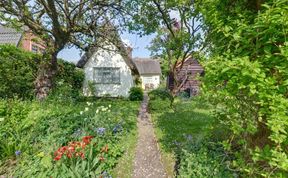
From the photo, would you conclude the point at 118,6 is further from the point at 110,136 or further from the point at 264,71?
the point at 264,71

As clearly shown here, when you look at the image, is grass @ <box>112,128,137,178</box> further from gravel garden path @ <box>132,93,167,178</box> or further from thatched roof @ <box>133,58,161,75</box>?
thatched roof @ <box>133,58,161,75</box>

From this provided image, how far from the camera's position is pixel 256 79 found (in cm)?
252

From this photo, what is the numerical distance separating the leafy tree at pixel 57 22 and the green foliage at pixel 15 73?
2182 mm

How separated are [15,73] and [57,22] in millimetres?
5346

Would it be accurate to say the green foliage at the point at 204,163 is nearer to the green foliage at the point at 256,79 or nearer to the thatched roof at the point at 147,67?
the green foliage at the point at 256,79

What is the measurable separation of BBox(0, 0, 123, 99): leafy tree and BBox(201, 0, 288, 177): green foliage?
7.94 meters

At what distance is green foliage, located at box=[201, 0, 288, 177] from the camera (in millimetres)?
2395

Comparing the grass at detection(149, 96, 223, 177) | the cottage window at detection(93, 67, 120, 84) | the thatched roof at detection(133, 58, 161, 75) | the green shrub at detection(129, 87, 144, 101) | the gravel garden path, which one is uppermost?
the thatched roof at detection(133, 58, 161, 75)

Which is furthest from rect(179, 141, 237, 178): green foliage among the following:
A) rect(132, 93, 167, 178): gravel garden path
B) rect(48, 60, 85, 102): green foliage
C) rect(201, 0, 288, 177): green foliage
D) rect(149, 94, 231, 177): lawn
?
rect(48, 60, 85, 102): green foliage

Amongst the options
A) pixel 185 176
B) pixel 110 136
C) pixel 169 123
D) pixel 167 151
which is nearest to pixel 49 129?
pixel 110 136

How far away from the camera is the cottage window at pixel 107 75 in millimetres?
22234

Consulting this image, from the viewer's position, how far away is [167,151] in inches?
248

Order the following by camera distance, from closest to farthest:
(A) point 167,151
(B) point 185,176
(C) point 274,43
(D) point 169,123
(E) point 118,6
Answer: (C) point 274,43
(B) point 185,176
(A) point 167,151
(D) point 169,123
(E) point 118,6

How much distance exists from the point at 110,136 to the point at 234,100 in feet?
13.0
